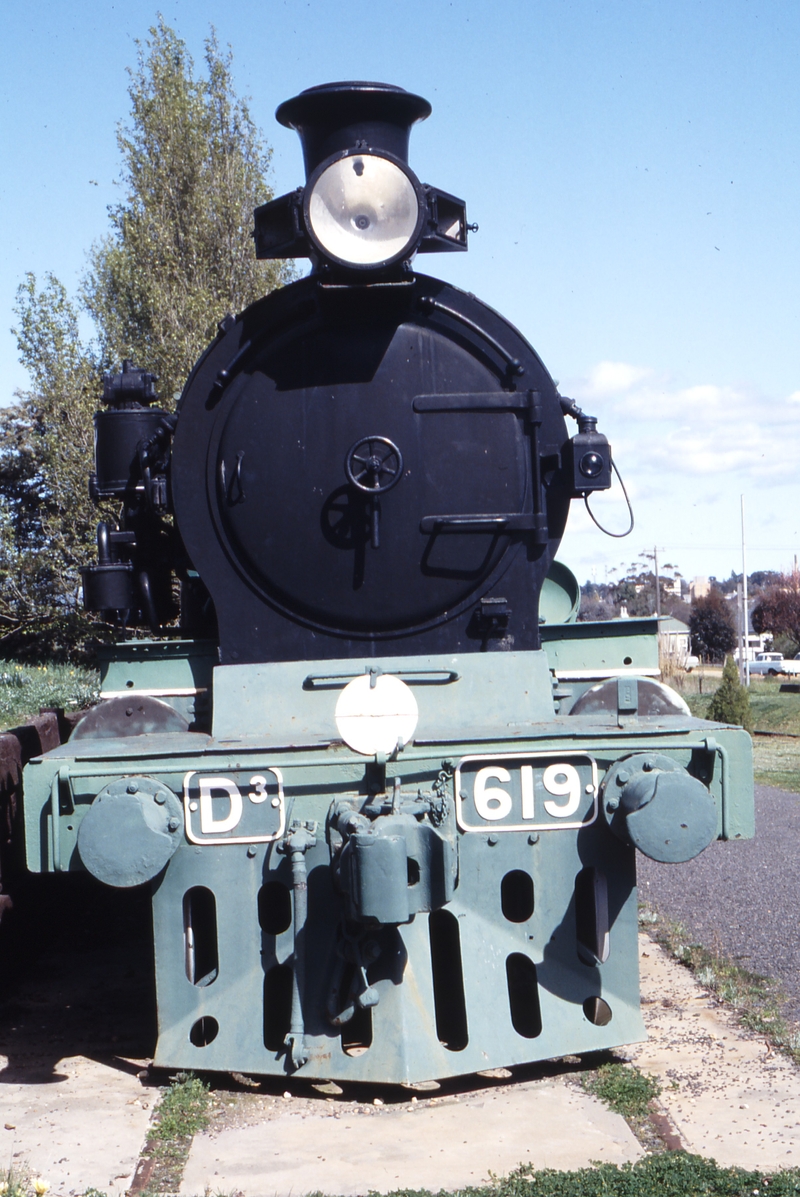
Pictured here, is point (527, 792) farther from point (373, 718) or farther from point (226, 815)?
point (226, 815)

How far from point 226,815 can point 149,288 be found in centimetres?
2000

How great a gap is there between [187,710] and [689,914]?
13.7 feet

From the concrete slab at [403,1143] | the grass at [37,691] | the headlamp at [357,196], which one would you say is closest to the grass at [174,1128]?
the concrete slab at [403,1143]

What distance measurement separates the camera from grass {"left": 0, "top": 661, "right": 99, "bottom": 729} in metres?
12.5

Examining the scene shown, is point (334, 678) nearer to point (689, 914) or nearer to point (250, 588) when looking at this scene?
point (250, 588)

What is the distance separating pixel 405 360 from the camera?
4637 millimetres

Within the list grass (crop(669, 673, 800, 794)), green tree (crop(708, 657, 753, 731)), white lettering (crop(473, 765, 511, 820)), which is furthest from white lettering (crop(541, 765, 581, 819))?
green tree (crop(708, 657, 753, 731))

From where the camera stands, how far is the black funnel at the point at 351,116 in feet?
15.2

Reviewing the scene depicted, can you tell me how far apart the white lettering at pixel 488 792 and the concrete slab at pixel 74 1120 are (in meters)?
1.53

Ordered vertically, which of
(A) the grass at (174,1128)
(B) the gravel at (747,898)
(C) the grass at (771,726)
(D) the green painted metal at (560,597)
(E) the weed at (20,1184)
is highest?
(D) the green painted metal at (560,597)

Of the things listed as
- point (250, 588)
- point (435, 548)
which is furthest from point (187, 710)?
point (435, 548)

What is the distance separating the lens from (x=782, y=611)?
195 feet

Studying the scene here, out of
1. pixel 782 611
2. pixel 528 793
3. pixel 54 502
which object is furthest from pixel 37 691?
pixel 782 611

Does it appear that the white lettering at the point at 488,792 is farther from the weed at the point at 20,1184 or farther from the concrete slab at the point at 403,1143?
the weed at the point at 20,1184
